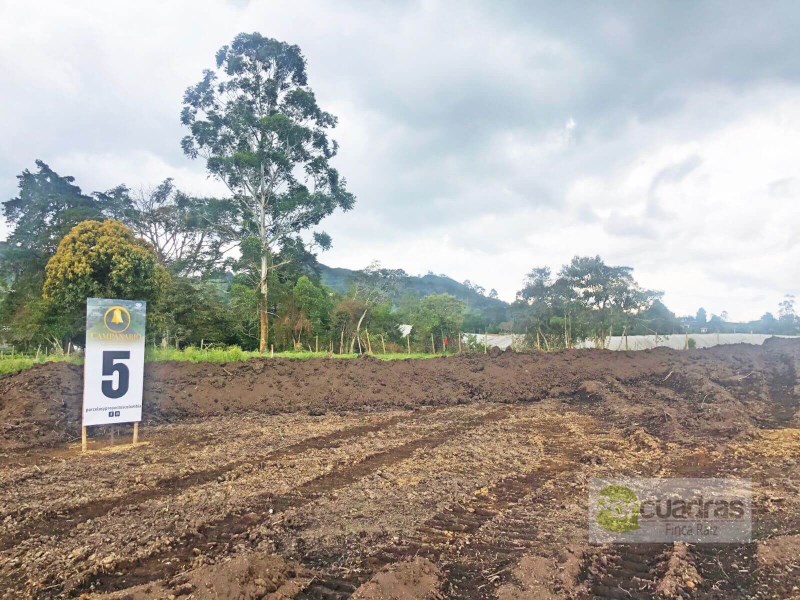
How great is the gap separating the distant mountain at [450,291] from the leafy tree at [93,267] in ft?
67.9

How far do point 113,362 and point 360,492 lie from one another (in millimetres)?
4147

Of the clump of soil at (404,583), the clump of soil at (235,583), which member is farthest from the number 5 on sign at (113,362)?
the clump of soil at (404,583)

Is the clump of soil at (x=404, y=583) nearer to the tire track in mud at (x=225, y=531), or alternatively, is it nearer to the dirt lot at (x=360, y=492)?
the dirt lot at (x=360, y=492)

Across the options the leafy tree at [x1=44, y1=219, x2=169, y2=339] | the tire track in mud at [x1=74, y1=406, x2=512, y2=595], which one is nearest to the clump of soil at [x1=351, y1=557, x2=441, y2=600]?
the tire track in mud at [x1=74, y1=406, x2=512, y2=595]

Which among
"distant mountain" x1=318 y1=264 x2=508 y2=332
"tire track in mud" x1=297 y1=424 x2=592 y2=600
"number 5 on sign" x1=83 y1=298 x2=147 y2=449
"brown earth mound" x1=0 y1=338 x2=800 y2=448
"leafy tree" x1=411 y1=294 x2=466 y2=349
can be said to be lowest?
"tire track in mud" x1=297 y1=424 x2=592 y2=600

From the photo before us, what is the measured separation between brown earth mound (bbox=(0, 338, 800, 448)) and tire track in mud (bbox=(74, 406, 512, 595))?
4525 millimetres

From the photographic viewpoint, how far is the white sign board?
22.1ft

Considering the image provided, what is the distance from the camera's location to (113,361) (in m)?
6.91

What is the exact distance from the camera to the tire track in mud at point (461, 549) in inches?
119

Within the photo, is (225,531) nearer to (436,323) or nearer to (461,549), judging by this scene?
(461,549)

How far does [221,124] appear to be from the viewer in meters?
24.5

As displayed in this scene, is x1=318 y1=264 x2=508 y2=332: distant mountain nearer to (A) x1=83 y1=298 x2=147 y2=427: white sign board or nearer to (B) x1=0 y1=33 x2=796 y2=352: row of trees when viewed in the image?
(B) x1=0 y1=33 x2=796 y2=352: row of trees

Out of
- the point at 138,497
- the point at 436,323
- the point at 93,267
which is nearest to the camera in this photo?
the point at 138,497

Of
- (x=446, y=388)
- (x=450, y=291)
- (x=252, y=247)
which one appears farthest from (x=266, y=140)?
(x=450, y=291)
